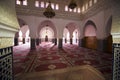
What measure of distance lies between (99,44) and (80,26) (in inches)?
170

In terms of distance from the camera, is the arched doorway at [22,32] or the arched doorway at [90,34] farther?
the arched doorway at [22,32]

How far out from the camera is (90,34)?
37.4 ft

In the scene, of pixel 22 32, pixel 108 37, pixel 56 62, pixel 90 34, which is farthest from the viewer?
pixel 22 32

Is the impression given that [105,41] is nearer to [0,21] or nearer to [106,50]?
[106,50]

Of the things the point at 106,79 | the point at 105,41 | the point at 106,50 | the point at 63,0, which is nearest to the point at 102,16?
the point at 105,41

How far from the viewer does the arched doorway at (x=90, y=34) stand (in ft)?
35.4

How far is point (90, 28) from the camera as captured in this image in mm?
11539

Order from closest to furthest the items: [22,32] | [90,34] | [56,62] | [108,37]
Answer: [56,62] → [108,37] → [90,34] → [22,32]

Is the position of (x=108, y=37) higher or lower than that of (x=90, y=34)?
lower

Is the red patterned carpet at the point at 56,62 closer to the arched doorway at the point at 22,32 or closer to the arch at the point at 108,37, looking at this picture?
the arch at the point at 108,37

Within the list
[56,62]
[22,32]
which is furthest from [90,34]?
[22,32]

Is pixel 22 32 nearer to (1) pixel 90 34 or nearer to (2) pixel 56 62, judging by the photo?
(1) pixel 90 34

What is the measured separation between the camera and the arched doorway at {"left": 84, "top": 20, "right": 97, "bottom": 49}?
10.8 meters

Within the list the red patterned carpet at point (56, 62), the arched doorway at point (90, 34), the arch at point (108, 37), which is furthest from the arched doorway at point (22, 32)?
the arch at point (108, 37)
